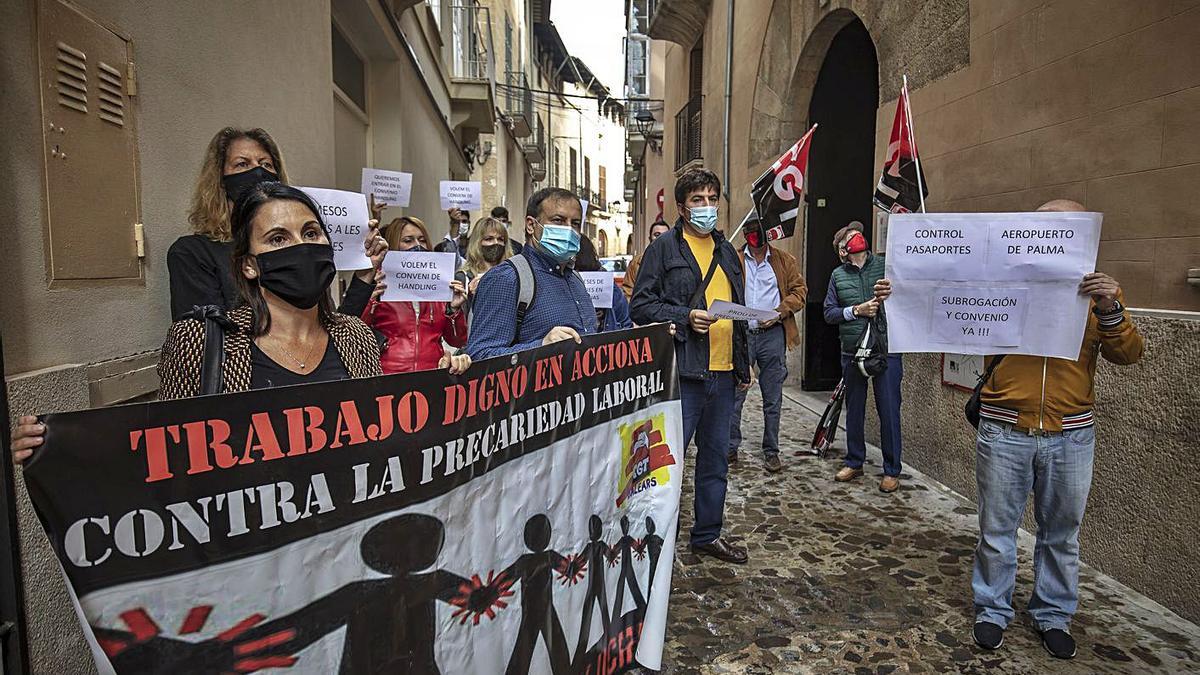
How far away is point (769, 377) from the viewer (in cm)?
623

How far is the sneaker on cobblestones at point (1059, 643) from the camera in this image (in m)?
3.12

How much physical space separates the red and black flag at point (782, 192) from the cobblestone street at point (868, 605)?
83.5 inches

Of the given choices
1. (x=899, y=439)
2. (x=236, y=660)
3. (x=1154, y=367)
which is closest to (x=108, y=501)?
(x=236, y=660)

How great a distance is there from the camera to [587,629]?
2.57 meters

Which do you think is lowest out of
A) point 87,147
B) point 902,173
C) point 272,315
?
point 272,315

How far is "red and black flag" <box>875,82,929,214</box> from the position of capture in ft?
12.8

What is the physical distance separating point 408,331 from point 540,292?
1.40 meters

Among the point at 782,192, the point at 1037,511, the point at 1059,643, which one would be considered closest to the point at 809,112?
the point at 782,192

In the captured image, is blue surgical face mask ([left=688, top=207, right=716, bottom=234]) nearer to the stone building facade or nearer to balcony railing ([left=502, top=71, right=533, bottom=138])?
the stone building facade

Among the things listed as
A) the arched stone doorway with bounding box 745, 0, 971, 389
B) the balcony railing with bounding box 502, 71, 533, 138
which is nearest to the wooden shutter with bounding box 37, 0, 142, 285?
the arched stone doorway with bounding box 745, 0, 971, 389

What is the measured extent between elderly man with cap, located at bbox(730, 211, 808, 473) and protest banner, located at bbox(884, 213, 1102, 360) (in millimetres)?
2585

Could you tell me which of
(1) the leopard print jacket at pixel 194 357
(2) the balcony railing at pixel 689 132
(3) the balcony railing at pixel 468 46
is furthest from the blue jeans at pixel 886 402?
(3) the balcony railing at pixel 468 46

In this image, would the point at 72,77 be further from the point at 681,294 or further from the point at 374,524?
the point at 681,294

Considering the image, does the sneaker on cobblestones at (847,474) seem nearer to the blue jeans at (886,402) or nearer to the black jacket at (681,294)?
the blue jeans at (886,402)
